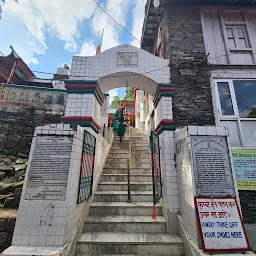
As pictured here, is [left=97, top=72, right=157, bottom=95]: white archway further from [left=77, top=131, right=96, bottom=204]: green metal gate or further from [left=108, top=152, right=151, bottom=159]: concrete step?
[left=108, top=152, right=151, bottom=159]: concrete step

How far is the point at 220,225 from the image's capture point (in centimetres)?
263

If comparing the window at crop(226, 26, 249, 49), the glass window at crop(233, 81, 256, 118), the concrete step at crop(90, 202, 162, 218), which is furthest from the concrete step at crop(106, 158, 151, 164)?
the window at crop(226, 26, 249, 49)

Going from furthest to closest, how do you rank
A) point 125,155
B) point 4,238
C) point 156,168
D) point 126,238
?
1. point 125,155
2. point 156,168
3. point 126,238
4. point 4,238

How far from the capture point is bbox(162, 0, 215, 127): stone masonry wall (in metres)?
4.74

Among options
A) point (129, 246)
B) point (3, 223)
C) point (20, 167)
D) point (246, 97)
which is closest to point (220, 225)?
point (129, 246)

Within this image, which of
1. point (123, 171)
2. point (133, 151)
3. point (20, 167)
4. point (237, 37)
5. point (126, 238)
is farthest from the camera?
point (133, 151)

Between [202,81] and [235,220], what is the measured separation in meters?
4.06

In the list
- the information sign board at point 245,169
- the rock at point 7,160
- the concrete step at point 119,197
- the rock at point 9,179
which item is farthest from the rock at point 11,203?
the information sign board at point 245,169

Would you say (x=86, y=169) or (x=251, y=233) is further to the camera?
(x=86, y=169)

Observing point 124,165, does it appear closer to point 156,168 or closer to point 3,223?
point 156,168

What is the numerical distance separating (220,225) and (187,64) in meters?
4.69

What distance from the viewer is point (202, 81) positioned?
511cm

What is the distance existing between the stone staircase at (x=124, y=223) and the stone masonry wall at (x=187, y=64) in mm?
2427

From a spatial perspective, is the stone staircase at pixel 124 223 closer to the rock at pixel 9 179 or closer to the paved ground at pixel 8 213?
the paved ground at pixel 8 213
